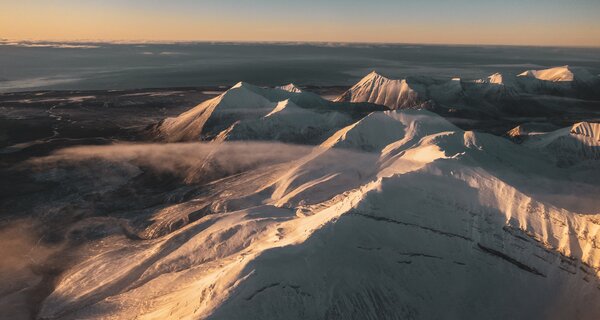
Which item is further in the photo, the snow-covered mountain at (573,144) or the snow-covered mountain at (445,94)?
the snow-covered mountain at (445,94)

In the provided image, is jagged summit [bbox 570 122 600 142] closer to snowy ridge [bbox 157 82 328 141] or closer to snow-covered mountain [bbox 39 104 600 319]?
snow-covered mountain [bbox 39 104 600 319]

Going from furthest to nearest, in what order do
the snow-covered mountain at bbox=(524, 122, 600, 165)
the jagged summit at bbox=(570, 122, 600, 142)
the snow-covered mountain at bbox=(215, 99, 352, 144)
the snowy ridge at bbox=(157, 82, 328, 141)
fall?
1. the snowy ridge at bbox=(157, 82, 328, 141)
2. the snow-covered mountain at bbox=(215, 99, 352, 144)
3. the jagged summit at bbox=(570, 122, 600, 142)
4. the snow-covered mountain at bbox=(524, 122, 600, 165)

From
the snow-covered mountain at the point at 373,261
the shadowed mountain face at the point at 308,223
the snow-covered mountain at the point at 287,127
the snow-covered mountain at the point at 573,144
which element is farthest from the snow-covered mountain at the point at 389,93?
the snow-covered mountain at the point at 373,261

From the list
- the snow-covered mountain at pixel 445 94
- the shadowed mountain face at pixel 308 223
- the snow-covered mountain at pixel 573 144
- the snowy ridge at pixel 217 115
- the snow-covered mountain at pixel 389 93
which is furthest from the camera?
the snow-covered mountain at pixel 445 94

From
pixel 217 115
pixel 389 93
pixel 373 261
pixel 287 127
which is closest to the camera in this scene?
pixel 373 261

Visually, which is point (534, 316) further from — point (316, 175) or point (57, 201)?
point (57, 201)

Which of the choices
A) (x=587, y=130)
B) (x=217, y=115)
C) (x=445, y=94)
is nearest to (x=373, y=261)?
(x=587, y=130)

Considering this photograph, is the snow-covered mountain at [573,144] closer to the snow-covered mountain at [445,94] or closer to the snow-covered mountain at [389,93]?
the snow-covered mountain at [445,94]

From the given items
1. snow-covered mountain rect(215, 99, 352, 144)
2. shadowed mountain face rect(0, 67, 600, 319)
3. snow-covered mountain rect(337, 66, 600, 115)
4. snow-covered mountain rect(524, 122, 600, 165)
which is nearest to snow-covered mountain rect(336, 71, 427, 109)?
snow-covered mountain rect(337, 66, 600, 115)

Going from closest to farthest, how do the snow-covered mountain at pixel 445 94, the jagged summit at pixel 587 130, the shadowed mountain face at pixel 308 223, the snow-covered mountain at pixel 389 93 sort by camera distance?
the shadowed mountain face at pixel 308 223, the jagged summit at pixel 587 130, the snow-covered mountain at pixel 389 93, the snow-covered mountain at pixel 445 94

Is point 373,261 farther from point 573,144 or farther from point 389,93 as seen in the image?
point 389,93
